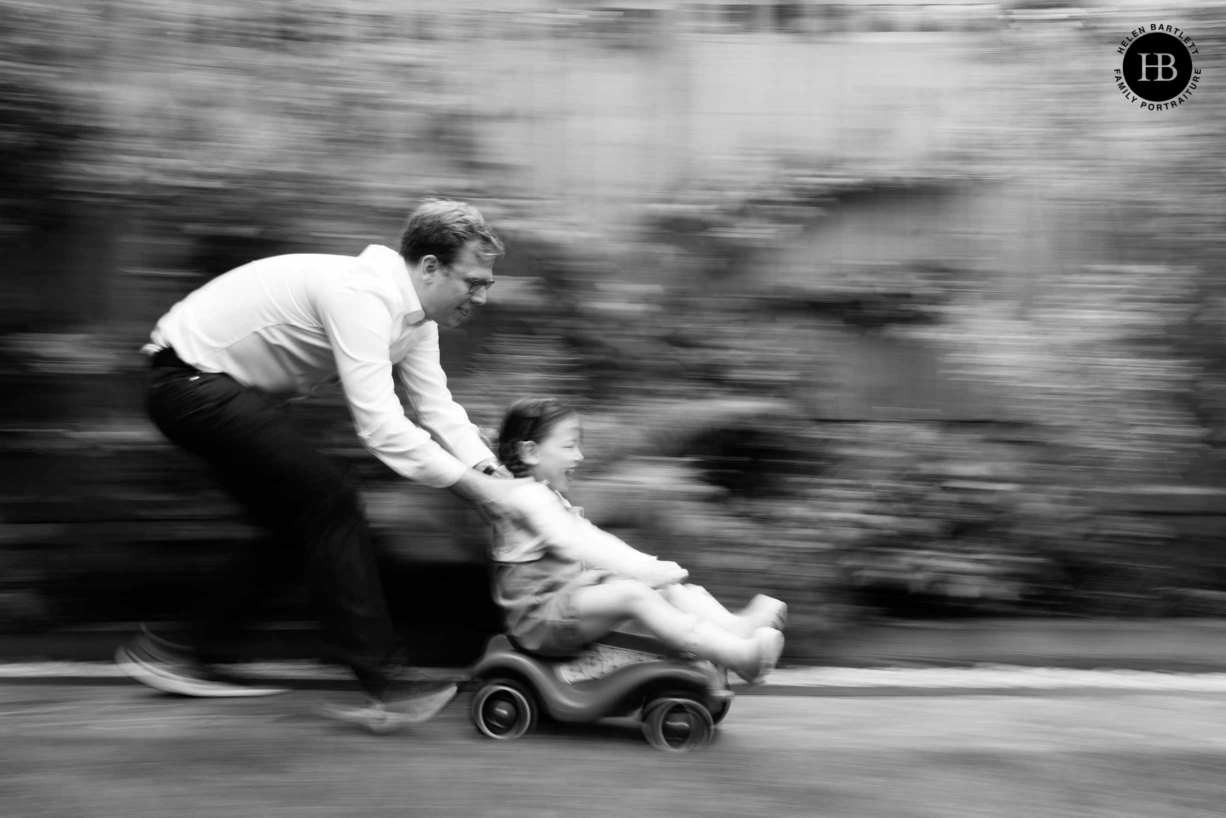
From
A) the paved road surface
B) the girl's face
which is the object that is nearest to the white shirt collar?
the girl's face

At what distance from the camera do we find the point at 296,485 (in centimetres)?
352

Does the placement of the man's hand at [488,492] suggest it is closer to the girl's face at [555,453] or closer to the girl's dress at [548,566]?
the girl's dress at [548,566]

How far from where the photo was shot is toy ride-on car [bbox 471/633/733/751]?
343cm

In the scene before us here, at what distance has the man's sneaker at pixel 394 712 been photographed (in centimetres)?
359

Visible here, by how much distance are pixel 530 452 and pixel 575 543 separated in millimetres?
336

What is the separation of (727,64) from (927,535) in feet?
6.48

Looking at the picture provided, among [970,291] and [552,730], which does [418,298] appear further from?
[970,291]

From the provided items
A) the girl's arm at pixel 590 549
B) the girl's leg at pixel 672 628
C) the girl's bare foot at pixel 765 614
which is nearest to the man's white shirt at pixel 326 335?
the girl's arm at pixel 590 549

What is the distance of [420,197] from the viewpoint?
14.1 ft

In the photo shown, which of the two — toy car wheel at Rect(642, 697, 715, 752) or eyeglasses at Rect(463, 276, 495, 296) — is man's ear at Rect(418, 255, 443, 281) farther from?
toy car wheel at Rect(642, 697, 715, 752)

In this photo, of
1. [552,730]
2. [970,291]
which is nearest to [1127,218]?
[970,291]

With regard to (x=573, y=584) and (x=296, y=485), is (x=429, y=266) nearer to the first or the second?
(x=296, y=485)

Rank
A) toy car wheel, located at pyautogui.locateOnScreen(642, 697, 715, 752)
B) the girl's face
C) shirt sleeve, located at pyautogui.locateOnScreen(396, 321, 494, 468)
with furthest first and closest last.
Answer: shirt sleeve, located at pyautogui.locateOnScreen(396, 321, 494, 468)
the girl's face
toy car wheel, located at pyautogui.locateOnScreen(642, 697, 715, 752)

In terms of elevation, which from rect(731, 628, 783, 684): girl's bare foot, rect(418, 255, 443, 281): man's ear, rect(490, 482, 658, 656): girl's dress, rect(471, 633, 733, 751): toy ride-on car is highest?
rect(418, 255, 443, 281): man's ear
